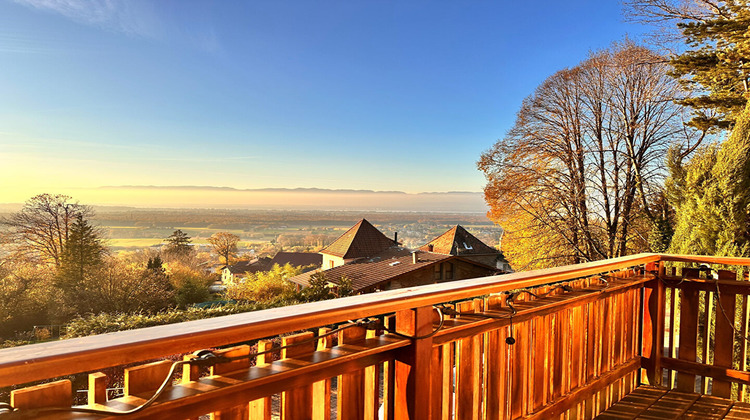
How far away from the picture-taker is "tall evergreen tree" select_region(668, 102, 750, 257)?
5258 millimetres

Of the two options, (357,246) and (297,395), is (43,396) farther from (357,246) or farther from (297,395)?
(357,246)

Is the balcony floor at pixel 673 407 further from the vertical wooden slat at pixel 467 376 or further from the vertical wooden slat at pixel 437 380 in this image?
the vertical wooden slat at pixel 437 380

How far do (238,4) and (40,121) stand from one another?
2311cm

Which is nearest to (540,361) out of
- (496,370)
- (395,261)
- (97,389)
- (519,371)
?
(519,371)

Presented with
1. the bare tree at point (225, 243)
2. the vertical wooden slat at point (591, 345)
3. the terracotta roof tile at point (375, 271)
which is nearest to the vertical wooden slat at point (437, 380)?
the vertical wooden slat at point (591, 345)

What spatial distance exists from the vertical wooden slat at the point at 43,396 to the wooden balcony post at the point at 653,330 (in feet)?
8.97

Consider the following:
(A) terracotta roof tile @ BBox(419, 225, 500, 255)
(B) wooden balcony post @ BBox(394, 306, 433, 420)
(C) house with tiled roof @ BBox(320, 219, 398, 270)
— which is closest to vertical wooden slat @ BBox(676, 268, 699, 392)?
(B) wooden balcony post @ BBox(394, 306, 433, 420)

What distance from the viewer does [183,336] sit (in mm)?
690

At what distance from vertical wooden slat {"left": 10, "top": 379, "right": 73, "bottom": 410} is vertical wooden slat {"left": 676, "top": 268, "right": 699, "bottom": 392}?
2.88 metres

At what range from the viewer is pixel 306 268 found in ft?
99.3

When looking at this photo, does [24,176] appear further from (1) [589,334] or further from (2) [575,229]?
(1) [589,334]

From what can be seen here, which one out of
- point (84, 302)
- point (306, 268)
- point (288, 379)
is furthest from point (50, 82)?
point (288, 379)

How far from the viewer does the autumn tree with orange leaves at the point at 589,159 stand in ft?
32.6

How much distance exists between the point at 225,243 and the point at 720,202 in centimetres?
3092
